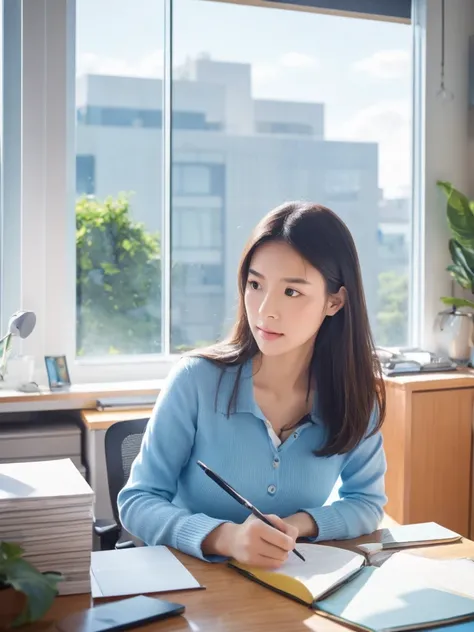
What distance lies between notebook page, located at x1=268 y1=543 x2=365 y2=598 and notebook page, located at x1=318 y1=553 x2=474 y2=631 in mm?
18

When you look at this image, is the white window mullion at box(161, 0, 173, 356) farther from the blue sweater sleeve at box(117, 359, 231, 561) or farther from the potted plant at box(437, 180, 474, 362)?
the blue sweater sleeve at box(117, 359, 231, 561)

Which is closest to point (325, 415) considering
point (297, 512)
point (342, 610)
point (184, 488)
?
point (297, 512)

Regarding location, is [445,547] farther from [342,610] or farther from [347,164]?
[347,164]

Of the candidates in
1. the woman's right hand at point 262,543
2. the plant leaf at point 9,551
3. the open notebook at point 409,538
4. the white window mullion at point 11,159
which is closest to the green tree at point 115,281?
the white window mullion at point 11,159

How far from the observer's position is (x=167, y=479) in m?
1.58

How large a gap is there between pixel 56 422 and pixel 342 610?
183 cm

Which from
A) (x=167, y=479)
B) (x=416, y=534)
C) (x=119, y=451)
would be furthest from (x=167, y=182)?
(x=416, y=534)

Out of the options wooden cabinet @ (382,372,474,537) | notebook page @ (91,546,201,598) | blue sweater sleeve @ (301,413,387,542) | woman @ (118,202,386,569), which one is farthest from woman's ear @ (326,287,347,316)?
wooden cabinet @ (382,372,474,537)

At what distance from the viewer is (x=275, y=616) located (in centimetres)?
116

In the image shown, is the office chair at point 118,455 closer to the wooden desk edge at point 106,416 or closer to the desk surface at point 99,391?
the wooden desk edge at point 106,416

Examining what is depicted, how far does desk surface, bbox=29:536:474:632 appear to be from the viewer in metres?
1.12

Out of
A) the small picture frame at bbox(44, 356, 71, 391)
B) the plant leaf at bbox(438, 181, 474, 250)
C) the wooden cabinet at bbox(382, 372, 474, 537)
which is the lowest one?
the wooden cabinet at bbox(382, 372, 474, 537)

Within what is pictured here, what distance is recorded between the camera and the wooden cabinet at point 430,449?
2885mm

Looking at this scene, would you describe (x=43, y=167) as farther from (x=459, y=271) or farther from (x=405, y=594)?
(x=405, y=594)
